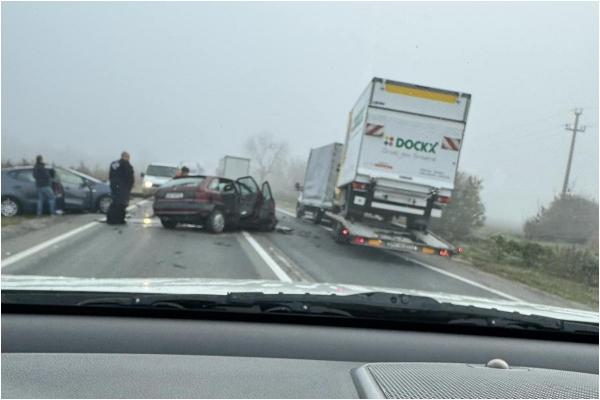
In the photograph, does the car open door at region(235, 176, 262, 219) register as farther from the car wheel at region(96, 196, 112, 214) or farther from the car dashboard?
the car dashboard

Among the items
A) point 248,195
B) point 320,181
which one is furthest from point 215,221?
point 320,181

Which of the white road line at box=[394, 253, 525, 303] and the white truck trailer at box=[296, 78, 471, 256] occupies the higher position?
the white truck trailer at box=[296, 78, 471, 256]

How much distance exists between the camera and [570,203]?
1222cm

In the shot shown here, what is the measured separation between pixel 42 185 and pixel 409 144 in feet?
25.5

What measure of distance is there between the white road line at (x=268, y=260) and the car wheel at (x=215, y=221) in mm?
666

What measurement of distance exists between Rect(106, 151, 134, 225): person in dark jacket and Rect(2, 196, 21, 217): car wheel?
1765 mm

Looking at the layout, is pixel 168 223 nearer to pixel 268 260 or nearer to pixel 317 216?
pixel 268 260

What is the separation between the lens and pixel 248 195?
527 inches

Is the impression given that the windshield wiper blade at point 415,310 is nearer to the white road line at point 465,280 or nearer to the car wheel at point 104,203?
the white road line at point 465,280

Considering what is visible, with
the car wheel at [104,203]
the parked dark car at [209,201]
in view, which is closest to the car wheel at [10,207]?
the car wheel at [104,203]

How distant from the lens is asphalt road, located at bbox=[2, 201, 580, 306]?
7578 millimetres

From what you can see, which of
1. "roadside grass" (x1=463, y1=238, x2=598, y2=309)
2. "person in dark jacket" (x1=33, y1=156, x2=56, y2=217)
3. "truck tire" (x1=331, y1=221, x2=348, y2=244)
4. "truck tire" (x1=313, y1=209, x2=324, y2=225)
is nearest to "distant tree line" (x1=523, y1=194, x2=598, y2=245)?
"roadside grass" (x1=463, y1=238, x2=598, y2=309)

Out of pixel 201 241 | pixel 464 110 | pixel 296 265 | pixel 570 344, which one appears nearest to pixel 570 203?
pixel 464 110

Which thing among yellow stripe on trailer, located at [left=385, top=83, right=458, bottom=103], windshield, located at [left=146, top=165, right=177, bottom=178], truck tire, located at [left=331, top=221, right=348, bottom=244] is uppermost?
yellow stripe on trailer, located at [left=385, top=83, right=458, bottom=103]
